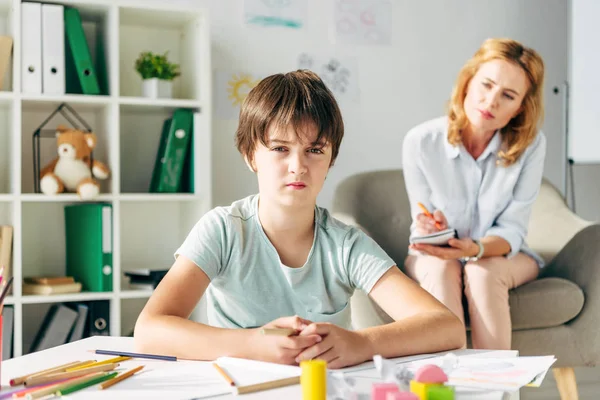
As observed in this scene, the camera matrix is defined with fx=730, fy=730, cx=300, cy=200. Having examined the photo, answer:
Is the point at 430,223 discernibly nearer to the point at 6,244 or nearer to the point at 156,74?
the point at 156,74

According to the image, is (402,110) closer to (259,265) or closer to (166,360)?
(259,265)

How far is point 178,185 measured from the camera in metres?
2.66

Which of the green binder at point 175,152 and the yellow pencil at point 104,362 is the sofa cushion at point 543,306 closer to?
the green binder at point 175,152

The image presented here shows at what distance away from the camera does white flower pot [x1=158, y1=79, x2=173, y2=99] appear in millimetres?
2635

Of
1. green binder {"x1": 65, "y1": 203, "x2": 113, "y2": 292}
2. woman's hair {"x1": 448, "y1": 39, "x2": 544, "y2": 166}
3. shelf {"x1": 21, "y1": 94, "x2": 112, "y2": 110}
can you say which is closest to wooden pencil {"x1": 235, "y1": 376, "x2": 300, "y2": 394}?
woman's hair {"x1": 448, "y1": 39, "x2": 544, "y2": 166}

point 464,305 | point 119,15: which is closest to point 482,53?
point 464,305

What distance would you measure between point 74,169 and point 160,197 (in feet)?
0.99

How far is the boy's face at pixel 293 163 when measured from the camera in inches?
→ 49.8

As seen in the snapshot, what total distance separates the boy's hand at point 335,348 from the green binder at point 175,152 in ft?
5.66

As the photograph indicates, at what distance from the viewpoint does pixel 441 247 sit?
2.07m

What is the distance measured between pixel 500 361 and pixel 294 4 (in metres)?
2.43

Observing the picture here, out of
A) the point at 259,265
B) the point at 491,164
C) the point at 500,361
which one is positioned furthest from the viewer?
the point at 491,164

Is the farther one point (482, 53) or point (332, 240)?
point (482, 53)

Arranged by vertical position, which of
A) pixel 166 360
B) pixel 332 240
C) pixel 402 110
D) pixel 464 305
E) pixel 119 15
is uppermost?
pixel 119 15
